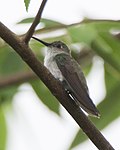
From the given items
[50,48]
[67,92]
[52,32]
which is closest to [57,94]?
[67,92]

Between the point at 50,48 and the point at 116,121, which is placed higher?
the point at 50,48

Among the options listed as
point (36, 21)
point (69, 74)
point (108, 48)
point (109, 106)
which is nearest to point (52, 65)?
point (69, 74)

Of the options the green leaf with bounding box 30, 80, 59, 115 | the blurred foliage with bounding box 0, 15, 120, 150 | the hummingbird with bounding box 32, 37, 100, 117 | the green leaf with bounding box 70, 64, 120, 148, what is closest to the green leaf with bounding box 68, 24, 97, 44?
the blurred foliage with bounding box 0, 15, 120, 150

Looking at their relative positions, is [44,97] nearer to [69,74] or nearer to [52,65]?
[52,65]

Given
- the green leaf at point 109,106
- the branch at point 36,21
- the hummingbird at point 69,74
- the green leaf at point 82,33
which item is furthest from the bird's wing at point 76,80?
the branch at point 36,21

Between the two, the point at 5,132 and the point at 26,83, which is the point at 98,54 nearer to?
the point at 26,83

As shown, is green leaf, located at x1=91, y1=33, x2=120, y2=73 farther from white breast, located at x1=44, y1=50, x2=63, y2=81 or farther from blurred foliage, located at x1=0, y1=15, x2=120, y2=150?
white breast, located at x1=44, y1=50, x2=63, y2=81
